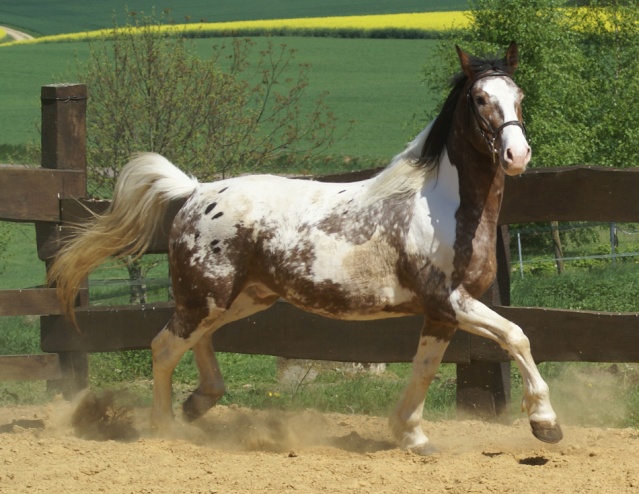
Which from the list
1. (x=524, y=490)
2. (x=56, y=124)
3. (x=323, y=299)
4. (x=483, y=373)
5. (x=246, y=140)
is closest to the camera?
(x=524, y=490)

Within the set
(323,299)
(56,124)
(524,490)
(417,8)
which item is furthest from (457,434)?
(417,8)

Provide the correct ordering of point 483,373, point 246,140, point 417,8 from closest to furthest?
point 483,373 → point 246,140 → point 417,8

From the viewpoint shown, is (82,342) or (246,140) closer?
(82,342)

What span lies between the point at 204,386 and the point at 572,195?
2372 millimetres

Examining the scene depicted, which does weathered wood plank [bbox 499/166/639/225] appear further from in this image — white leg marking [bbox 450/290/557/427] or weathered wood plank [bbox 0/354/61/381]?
weathered wood plank [bbox 0/354/61/381]

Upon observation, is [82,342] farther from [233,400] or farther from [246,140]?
[246,140]

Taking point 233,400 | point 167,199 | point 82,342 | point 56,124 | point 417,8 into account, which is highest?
point 417,8

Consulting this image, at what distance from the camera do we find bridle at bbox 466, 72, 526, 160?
4.65 meters

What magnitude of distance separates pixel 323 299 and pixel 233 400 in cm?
185

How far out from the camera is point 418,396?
17.2 ft

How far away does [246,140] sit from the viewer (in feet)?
46.9

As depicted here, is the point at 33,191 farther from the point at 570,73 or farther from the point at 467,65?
the point at 570,73

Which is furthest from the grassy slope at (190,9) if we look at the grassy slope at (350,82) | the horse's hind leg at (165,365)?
the horse's hind leg at (165,365)

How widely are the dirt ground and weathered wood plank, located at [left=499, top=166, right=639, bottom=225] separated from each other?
1192 mm
